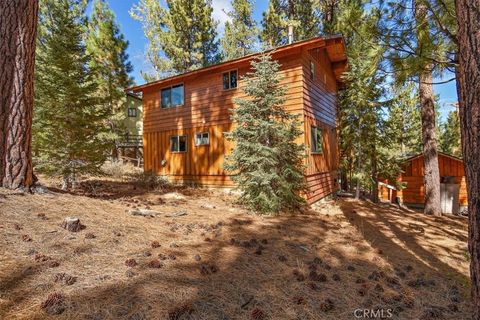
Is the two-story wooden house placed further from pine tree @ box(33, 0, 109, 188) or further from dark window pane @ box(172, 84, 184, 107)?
pine tree @ box(33, 0, 109, 188)

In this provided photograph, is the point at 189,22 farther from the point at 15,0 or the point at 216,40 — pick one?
the point at 15,0

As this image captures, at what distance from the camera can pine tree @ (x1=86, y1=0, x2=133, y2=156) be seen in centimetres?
1858

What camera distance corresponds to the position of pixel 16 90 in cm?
437

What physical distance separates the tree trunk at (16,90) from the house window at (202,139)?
24.6 ft

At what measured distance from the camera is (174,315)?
7.11ft

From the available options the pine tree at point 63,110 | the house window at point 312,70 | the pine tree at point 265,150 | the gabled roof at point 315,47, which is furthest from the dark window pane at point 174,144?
the house window at point 312,70

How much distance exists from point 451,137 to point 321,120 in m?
22.1

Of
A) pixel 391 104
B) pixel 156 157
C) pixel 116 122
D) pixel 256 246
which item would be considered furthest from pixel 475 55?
pixel 116 122

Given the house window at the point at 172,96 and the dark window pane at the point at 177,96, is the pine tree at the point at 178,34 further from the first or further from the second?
the dark window pane at the point at 177,96

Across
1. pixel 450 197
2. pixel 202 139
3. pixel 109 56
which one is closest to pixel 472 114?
pixel 202 139

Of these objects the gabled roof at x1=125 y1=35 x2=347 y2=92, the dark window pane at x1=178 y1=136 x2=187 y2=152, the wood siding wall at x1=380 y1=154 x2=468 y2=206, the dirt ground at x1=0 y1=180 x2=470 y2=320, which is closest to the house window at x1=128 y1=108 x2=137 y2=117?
the gabled roof at x1=125 y1=35 x2=347 y2=92

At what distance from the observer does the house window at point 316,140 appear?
10078 millimetres

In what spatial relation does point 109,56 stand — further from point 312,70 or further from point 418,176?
point 418,176

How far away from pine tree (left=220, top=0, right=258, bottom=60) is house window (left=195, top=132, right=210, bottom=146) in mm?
12000
